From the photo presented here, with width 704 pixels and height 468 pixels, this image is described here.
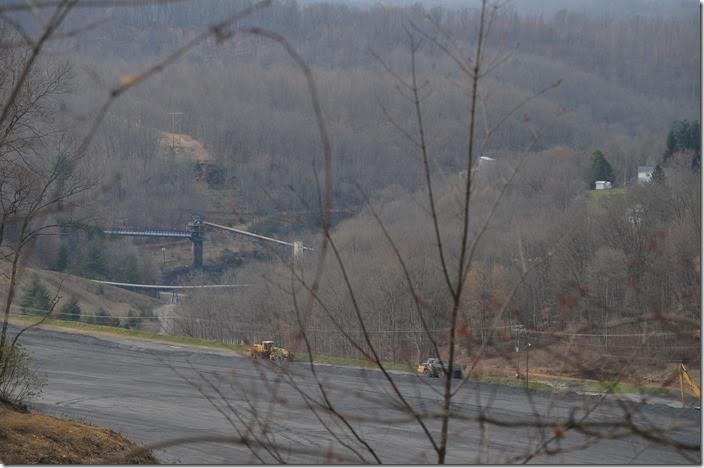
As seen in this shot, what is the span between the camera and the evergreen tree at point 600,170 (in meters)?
30.9

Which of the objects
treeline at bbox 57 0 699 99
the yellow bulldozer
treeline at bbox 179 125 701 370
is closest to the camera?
the yellow bulldozer

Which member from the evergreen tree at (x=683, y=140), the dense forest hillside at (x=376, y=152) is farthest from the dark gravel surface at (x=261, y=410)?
the evergreen tree at (x=683, y=140)

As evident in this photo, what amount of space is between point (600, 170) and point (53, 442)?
28169mm

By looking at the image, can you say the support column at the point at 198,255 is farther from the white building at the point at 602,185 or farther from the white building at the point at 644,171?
the white building at the point at 644,171

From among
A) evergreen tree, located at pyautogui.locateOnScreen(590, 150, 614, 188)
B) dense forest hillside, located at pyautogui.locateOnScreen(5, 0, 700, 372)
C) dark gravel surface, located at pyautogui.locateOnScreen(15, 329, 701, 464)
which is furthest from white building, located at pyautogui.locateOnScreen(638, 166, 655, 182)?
dark gravel surface, located at pyautogui.locateOnScreen(15, 329, 701, 464)

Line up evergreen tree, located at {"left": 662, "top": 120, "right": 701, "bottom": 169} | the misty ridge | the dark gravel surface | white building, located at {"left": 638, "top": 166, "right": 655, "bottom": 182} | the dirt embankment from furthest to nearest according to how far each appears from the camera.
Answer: white building, located at {"left": 638, "top": 166, "right": 655, "bottom": 182}
evergreen tree, located at {"left": 662, "top": 120, "right": 701, "bottom": 169}
the dark gravel surface
the dirt embankment
the misty ridge

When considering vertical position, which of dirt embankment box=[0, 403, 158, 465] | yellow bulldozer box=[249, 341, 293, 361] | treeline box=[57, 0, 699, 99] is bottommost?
dirt embankment box=[0, 403, 158, 465]

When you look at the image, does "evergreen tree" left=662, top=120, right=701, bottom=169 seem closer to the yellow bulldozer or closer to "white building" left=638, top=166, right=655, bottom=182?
"white building" left=638, top=166, right=655, bottom=182

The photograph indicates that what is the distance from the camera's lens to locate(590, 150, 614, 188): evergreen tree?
30.9m

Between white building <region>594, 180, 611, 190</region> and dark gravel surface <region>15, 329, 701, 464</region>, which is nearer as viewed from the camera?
dark gravel surface <region>15, 329, 701, 464</region>

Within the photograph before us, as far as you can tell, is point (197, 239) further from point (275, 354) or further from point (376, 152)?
point (275, 354)

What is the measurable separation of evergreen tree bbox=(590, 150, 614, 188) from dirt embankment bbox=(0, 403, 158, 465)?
26.3 m

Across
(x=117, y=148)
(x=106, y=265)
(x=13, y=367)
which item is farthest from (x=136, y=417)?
(x=117, y=148)

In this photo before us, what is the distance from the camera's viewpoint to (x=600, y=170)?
3162cm
